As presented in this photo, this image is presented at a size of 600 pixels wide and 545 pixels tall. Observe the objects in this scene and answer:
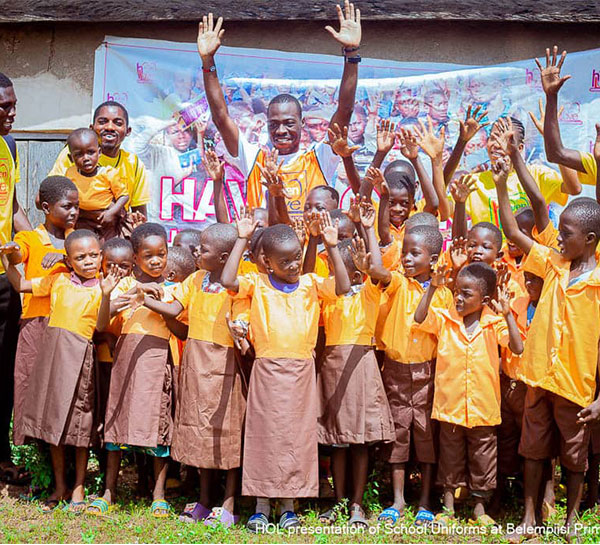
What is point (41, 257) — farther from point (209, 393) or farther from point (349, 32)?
point (349, 32)

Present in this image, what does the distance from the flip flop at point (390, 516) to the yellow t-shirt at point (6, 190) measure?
2599 millimetres

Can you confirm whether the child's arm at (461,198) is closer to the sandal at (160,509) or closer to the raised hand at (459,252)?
the raised hand at (459,252)

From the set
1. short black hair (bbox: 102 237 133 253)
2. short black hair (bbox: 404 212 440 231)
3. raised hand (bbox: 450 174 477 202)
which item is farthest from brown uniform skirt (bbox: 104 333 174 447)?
raised hand (bbox: 450 174 477 202)

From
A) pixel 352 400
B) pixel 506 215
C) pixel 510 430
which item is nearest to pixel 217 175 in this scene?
pixel 352 400

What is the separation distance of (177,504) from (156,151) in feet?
11.5

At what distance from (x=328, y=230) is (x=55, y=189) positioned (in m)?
1.70

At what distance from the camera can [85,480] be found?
4586mm

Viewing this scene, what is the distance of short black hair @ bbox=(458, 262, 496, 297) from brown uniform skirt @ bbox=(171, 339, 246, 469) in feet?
4.37

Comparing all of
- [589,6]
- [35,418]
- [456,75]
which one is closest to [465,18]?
[456,75]

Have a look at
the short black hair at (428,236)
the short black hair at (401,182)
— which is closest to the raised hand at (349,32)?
the short black hair at (401,182)

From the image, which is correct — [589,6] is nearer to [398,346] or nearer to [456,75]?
[456,75]

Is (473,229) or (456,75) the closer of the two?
(473,229)

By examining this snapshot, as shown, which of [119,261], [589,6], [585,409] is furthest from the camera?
[589,6]

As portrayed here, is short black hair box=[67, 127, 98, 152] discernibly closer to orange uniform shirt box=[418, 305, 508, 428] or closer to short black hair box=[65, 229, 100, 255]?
short black hair box=[65, 229, 100, 255]
